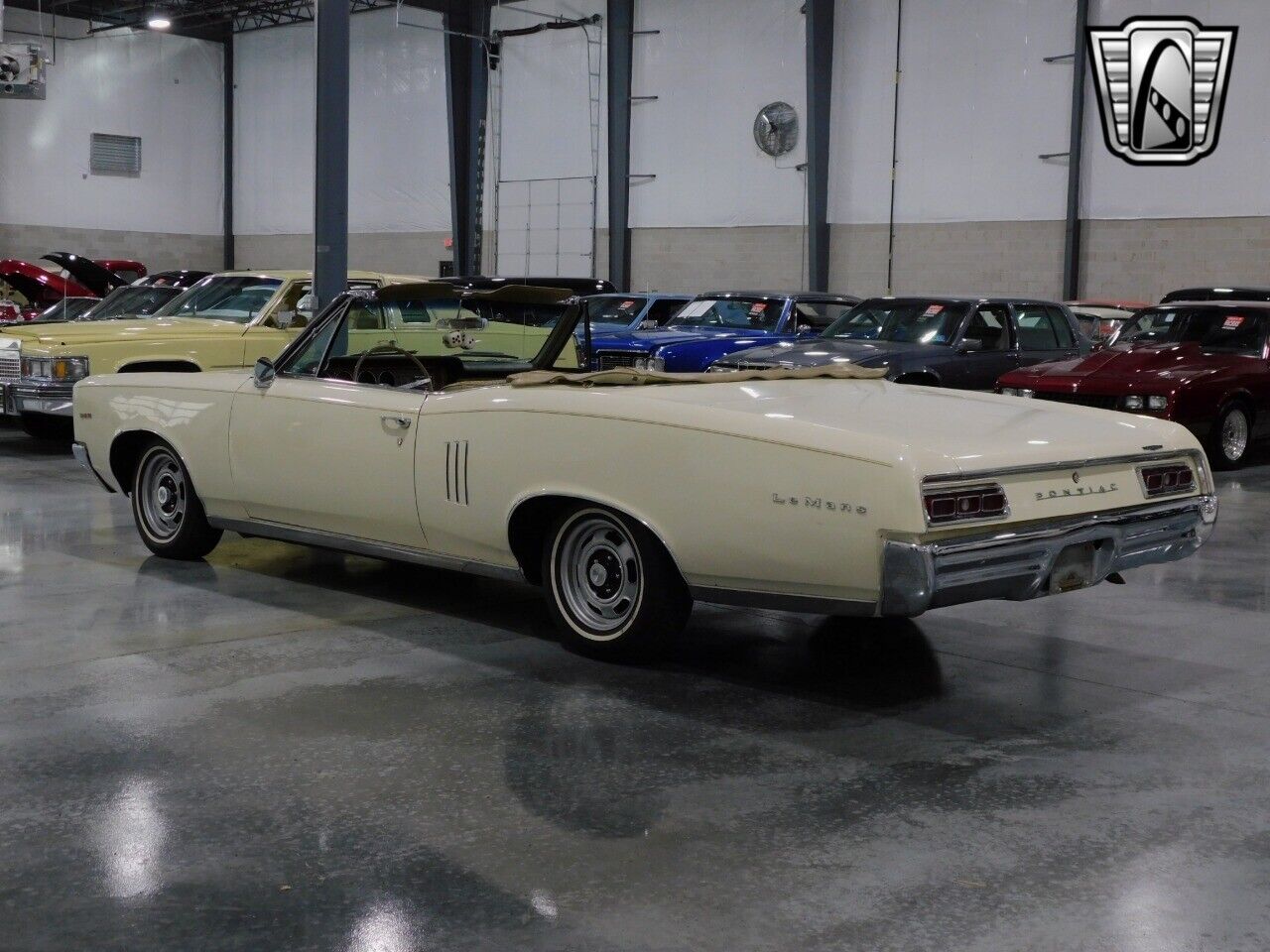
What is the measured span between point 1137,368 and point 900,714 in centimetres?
814

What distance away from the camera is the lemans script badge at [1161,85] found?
19.9m

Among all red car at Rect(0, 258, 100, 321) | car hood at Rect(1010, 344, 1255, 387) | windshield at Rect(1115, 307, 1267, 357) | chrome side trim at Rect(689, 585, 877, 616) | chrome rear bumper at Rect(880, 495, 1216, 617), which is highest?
red car at Rect(0, 258, 100, 321)

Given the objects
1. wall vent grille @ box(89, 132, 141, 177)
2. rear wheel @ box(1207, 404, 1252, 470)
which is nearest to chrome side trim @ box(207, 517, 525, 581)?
rear wheel @ box(1207, 404, 1252, 470)

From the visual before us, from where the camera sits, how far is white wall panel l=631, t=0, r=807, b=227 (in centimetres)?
2411

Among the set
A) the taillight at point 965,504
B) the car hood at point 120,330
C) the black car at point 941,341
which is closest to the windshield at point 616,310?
the black car at point 941,341

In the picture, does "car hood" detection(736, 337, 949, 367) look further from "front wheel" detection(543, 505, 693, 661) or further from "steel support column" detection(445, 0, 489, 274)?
"steel support column" detection(445, 0, 489, 274)

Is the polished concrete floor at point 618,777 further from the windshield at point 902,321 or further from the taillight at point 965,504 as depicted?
the windshield at point 902,321

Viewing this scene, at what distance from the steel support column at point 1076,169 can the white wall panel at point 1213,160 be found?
12 cm

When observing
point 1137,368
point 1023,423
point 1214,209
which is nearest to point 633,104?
point 1214,209

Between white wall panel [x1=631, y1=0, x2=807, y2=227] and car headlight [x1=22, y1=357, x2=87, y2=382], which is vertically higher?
white wall panel [x1=631, y1=0, x2=807, y2=227]

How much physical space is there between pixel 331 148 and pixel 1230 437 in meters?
8.04

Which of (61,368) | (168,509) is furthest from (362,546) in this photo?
(61,368)

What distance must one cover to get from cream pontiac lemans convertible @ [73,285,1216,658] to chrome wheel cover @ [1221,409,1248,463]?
280 inches

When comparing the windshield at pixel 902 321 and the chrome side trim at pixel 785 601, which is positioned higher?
the windshield at pixel 902 321
